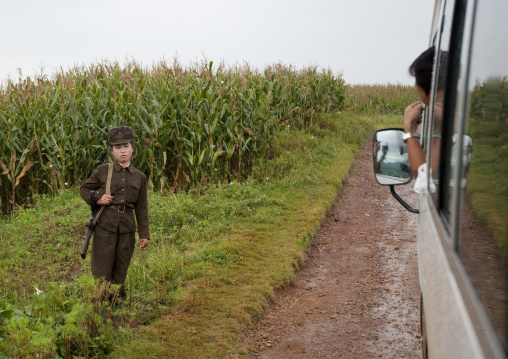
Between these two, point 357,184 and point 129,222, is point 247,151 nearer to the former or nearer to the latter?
point 357,184

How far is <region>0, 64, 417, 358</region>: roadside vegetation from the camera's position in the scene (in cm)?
506

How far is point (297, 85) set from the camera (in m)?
18.4

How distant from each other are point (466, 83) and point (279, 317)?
16.5 feet

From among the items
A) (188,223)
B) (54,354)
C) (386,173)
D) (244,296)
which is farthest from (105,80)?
(386,173)

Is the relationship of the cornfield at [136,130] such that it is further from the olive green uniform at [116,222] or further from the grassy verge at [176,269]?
the olive green uniform at [116,222]

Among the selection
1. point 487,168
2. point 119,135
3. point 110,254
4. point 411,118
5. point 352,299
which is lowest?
point 352,299

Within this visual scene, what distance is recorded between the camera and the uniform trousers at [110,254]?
18.5ft

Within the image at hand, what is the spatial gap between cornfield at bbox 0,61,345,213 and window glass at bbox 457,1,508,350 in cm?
963

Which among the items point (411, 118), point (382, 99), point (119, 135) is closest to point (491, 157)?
point (411, 118)

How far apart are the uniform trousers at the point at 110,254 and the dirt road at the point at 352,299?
1475 millimetres

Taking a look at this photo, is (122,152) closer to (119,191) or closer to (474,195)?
(119,191)

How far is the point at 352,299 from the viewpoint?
6.90 m

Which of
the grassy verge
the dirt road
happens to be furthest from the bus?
the dirt road

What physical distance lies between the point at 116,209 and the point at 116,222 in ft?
0.42
